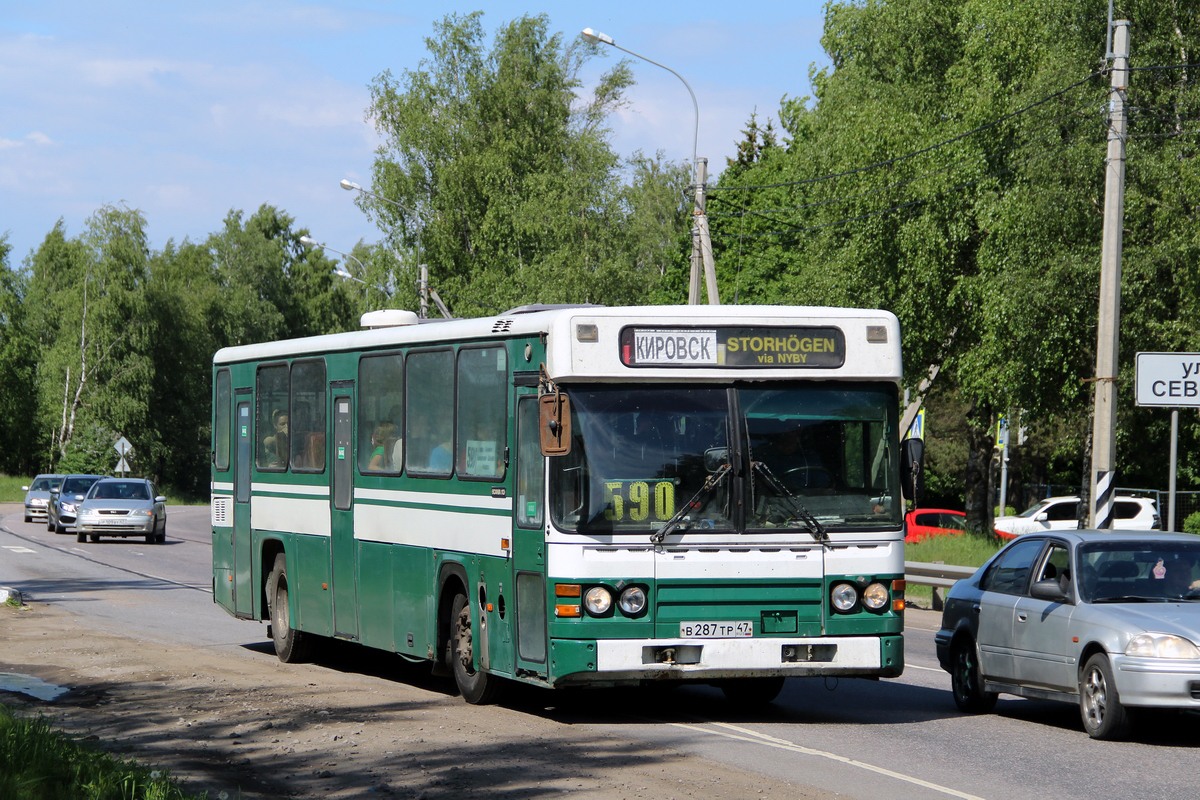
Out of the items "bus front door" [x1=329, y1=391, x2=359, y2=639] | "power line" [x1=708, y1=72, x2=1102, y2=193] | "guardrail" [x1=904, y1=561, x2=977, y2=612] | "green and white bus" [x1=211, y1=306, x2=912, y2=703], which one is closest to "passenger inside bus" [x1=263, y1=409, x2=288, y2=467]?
"bus front door" [x1=329, y1=391, x2=359, y2=639]

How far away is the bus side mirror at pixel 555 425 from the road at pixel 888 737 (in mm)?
1931

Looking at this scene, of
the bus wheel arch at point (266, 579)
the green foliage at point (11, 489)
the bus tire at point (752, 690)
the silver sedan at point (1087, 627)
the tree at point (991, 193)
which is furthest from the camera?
the green foliage at point (11, 489)

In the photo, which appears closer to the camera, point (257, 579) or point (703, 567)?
point (703, 567)

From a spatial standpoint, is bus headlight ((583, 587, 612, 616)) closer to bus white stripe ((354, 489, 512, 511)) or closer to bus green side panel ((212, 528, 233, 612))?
bus white stripe ((354, 489, 512, 511))

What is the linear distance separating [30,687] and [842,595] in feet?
21.7

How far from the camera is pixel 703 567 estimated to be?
1159 cm

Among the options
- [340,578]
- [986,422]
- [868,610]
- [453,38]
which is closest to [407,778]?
[868,610]

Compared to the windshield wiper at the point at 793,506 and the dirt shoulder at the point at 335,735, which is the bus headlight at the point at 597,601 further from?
the windshield wiper at the point at 793,506

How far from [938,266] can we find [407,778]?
31.6 metres

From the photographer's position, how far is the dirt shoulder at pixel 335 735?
9.34 metres

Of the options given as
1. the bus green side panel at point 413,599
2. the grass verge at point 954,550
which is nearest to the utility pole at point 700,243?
the grass verge at point 954,550

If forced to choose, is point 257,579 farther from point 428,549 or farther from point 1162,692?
point 1162,692

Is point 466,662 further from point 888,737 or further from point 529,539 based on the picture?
point 888,737

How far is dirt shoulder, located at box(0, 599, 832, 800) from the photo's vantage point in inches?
368
